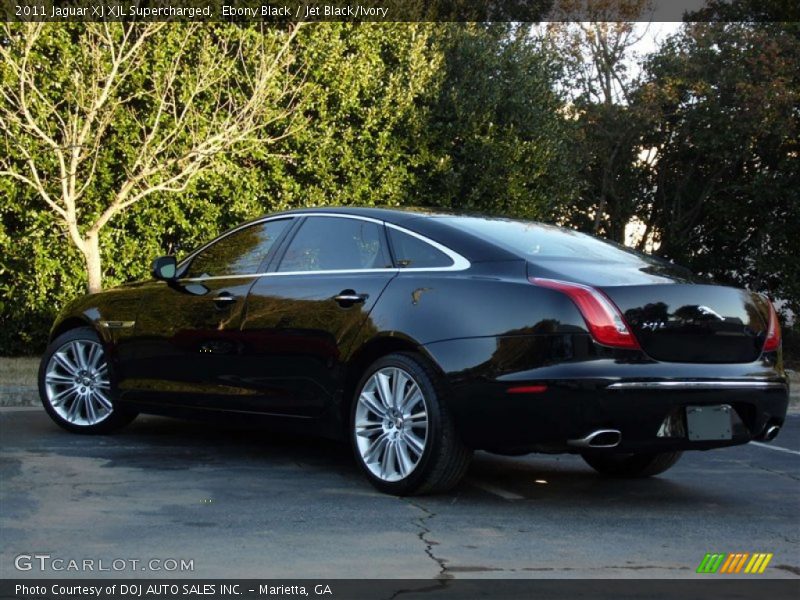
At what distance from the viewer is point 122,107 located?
14.9m

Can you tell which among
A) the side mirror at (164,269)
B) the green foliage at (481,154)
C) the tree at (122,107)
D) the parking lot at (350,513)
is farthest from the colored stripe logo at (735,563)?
the green foliage at (481,154)

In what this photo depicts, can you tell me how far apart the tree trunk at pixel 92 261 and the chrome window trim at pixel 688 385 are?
9443 mm

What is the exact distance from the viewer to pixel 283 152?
52.9 feet

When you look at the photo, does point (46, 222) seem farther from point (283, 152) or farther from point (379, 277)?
point (379, 277)

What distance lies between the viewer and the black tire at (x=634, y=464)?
7586 millimetres

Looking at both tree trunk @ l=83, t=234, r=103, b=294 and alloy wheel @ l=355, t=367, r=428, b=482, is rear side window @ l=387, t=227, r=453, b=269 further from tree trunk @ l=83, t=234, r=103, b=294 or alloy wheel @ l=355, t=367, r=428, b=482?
tree trunk @ l=83, t=234, r=103, b=294

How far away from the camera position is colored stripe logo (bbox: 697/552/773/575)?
5203mm

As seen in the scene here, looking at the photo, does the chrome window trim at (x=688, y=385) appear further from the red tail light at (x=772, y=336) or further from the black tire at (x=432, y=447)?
the black tire at (x=432, y=447)

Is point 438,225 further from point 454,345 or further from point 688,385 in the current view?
point 688,385

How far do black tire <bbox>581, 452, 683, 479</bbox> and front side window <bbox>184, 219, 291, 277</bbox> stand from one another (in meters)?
2.33

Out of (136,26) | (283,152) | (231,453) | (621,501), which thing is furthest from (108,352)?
→ (283,152)

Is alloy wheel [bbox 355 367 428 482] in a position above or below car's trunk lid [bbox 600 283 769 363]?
below

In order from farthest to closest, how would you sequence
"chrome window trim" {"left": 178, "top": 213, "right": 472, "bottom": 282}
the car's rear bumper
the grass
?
the grass
"chrome window trim" {"left": 178, "top": 213, "right": 472, "bottom": 282}
the car's rear bumper
